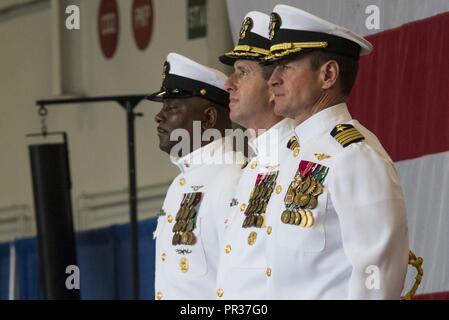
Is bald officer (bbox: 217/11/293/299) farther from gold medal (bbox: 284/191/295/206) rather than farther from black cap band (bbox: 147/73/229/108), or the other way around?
black cap band (bbox: 147/73/229/108)

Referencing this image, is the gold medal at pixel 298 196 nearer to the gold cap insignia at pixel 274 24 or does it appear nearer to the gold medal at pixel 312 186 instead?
the gold medal at pixel 312 186

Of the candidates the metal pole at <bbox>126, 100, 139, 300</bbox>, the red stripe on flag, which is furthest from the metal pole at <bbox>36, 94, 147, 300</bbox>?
the red stripe on flag

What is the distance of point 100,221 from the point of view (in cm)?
828

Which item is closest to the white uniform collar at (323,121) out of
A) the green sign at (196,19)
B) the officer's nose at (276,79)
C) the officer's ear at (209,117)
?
the officer's nose at (276,79)

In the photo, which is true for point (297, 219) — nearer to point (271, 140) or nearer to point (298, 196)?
point (298, 196)

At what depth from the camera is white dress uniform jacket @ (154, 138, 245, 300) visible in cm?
388

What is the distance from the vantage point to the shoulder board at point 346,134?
300 cm

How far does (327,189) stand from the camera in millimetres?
2977

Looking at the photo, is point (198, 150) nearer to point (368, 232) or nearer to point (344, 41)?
point (344, 41)

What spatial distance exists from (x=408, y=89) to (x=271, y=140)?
32.5 inches

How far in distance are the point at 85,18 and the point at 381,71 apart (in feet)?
14.5

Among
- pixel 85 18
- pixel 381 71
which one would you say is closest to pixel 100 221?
pixel 85 18
